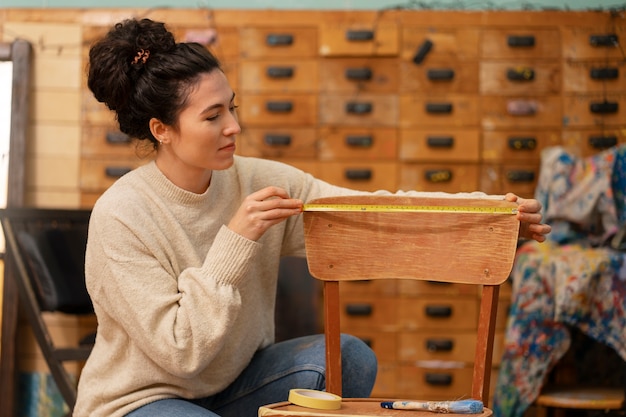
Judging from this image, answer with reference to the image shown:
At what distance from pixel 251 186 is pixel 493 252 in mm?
590

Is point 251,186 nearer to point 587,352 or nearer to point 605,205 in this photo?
point 605,205

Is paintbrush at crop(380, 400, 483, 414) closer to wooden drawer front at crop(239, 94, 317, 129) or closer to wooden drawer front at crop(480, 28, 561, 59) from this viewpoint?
wooden drawer front at crop(239, 94, 317, 129)

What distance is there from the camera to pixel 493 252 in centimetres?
174

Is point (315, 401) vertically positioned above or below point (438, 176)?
below

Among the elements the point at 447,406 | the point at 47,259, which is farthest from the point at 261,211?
the point at 47,259

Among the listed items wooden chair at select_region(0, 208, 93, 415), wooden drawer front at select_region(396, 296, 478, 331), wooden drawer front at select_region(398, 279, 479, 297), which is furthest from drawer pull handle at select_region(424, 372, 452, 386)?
wooden chair at select_region(0, 208, 93, 415)

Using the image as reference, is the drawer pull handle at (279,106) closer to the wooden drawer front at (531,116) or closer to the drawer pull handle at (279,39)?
the drawer pull handle at (279,39)

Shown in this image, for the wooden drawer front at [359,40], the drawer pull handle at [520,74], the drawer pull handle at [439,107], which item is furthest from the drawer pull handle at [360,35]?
the drawer pull handle at [520,74]

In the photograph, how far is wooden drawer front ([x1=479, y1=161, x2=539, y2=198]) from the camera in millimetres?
3645

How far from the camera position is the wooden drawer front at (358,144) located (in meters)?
3.69

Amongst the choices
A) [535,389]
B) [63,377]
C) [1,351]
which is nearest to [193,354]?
[63,377]

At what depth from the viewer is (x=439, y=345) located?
3619 mm

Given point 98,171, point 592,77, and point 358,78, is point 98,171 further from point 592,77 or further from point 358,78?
point 592,77

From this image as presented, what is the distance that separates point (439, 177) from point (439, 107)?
0.93 ft
